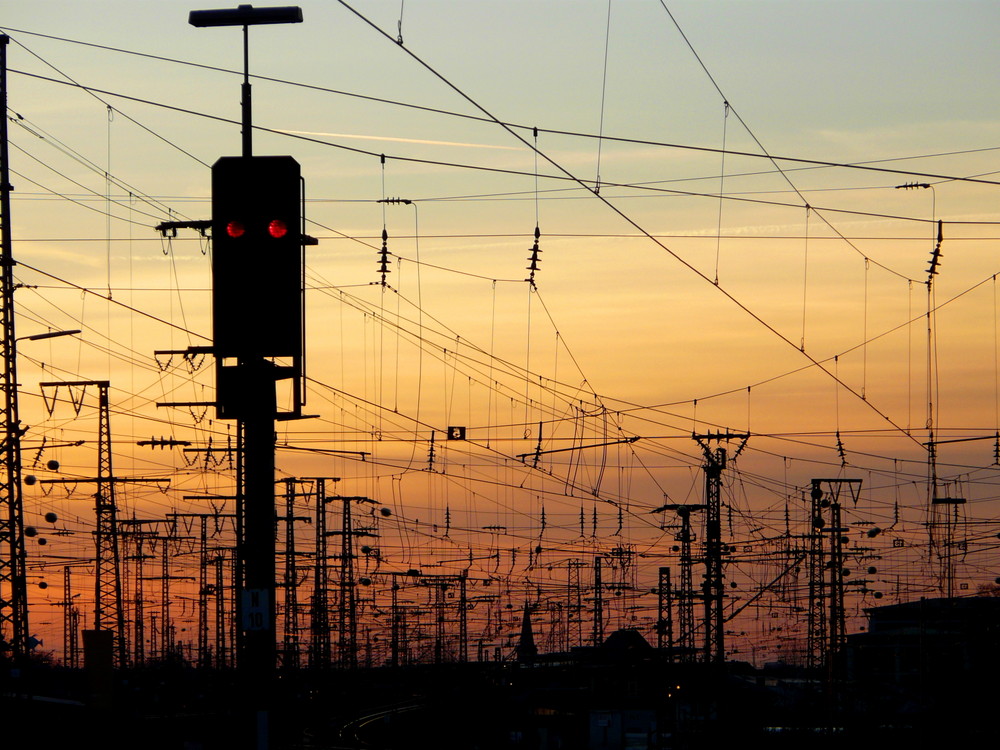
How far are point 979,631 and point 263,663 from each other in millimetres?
72001

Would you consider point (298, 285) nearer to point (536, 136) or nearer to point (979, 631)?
point (536, 136)

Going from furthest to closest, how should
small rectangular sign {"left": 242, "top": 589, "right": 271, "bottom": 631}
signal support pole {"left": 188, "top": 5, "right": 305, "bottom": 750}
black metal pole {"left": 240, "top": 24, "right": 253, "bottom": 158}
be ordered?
black metal pole {"left": 240, "top": 24, "right": 253, "bottom": 158}
small rectangular sign {"left": 242, "top": 589, "right": 271, "bottom": 631}
signal support pole {"left": 188, "top": 5, "right": 305, "bottom": 750}

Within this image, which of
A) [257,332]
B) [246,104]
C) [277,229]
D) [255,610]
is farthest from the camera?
[246,104]

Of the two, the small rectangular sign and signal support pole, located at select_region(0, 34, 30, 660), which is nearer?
the small rectangular sign

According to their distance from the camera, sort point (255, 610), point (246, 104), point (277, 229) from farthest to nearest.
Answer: point (246, 104) → point (255, 610) → point (277, 229)

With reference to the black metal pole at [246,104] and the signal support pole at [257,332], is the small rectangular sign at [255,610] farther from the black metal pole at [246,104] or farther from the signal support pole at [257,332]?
the black metal pole at [246,104]

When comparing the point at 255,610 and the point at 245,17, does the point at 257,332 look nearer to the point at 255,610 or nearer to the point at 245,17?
the point at 255,610

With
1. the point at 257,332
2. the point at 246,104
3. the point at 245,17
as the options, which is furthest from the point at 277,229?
the point at 245,17

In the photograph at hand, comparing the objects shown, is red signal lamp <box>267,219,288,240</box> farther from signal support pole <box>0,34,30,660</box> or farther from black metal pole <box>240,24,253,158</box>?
signal support pole <box>0,34,30,660</box>

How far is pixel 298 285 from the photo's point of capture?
14.8 meters

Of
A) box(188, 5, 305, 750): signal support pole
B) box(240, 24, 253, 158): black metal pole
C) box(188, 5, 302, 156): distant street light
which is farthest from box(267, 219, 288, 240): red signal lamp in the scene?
box(188, 5, 302, 156): distant street light

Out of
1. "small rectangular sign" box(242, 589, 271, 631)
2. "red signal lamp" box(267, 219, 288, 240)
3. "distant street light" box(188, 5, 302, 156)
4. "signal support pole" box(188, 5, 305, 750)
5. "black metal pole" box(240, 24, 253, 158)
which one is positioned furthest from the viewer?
"distant street light" box(188, 5, 302, 156)

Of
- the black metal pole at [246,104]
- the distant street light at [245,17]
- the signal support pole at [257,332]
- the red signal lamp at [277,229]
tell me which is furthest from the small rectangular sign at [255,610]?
the distant street light at [245,17]

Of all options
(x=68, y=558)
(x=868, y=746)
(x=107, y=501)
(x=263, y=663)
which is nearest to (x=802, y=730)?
(x=868, y=746)
